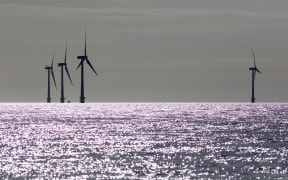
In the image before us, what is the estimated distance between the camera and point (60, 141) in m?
151

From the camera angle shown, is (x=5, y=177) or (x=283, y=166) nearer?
(x=5, y=177)

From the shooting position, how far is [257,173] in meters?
94.2

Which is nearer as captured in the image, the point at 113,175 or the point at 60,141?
the point at 113,175

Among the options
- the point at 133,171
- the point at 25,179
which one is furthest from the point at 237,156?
the point at 25,179

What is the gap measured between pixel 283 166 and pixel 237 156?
15.1 m

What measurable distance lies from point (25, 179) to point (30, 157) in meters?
25.7

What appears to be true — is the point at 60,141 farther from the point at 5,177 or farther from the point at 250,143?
the point at 5,177

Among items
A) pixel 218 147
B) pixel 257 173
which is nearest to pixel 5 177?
pixel 257 173

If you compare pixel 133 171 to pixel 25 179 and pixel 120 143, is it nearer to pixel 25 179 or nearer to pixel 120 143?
pixel 25 179

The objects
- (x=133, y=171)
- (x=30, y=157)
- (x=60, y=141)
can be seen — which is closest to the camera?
(x=133, y=171)

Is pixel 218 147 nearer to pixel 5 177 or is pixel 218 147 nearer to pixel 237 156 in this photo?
pixel 237 156

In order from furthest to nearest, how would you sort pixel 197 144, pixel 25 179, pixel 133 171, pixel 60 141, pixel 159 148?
pixel 60 141 → pixel 197 144 → pixel 159 148 → pixel 133 171 → pixel 25 179

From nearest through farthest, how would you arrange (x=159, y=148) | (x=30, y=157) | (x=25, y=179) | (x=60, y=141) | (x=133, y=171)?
1. (x=25, y=179)
2. (x=133, y=171)
3. (x=30, y=157)
4. (x=159, y=148)
5. (x=60, y=141)

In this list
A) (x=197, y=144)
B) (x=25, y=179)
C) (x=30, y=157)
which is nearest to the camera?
(x=25, y=179)
